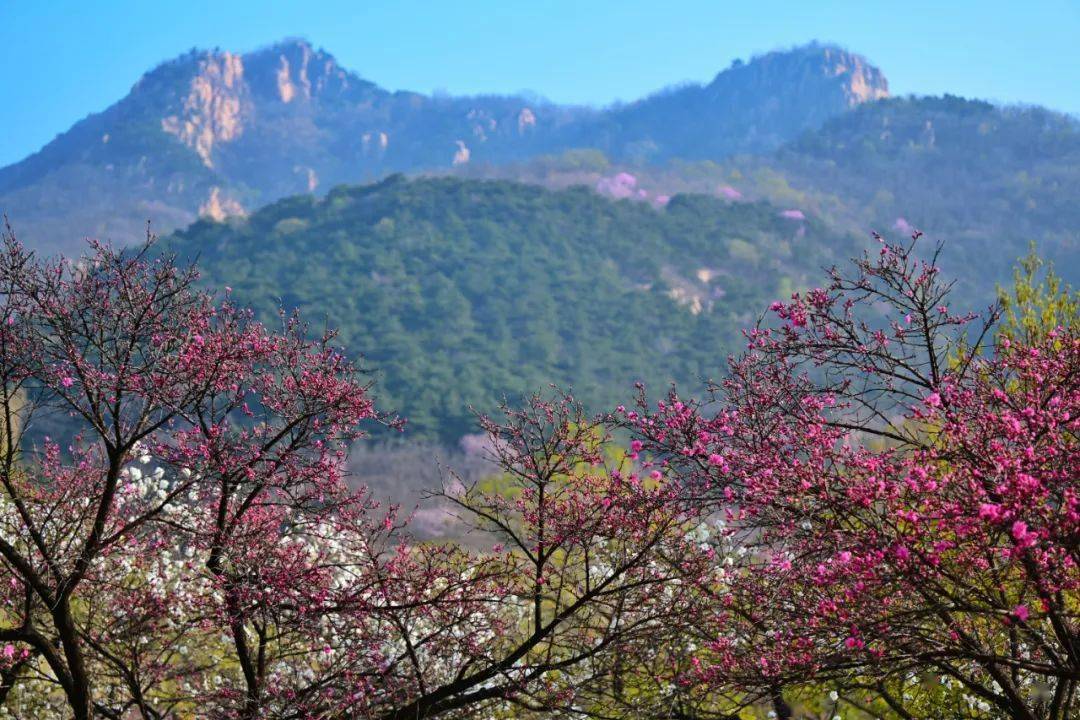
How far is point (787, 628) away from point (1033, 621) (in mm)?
1747

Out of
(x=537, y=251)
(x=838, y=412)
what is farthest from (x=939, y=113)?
(x=838, y=412)

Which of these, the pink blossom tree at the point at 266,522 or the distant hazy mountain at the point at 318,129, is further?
the distant hazy mountain at the point at 318,129

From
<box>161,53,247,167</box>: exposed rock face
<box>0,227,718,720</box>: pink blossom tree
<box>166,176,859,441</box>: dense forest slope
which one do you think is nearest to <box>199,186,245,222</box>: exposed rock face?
<box>161,53,247,167</box>: exposed rock face

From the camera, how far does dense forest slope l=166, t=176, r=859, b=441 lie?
209 ft

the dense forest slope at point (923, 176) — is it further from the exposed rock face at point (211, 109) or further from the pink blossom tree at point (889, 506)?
the pink blossom tree at point (889, 506)

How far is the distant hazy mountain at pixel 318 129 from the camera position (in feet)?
430

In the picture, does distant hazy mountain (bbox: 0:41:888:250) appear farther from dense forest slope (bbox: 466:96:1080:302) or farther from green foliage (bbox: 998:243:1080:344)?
green foliage (bbox: 998:243:1080:344)

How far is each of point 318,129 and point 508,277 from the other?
4713 inches

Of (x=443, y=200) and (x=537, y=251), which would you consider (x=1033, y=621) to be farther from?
(x=443, y=200)

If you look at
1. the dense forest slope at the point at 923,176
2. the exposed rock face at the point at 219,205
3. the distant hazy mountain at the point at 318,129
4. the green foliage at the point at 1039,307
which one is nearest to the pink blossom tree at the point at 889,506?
the green foliage at the point at 1039,307

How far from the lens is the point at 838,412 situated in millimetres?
7387

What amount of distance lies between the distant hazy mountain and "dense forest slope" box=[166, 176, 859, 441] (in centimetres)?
4429

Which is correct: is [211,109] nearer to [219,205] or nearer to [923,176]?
[219,205]

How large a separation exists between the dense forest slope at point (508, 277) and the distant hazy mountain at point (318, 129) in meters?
44.3
